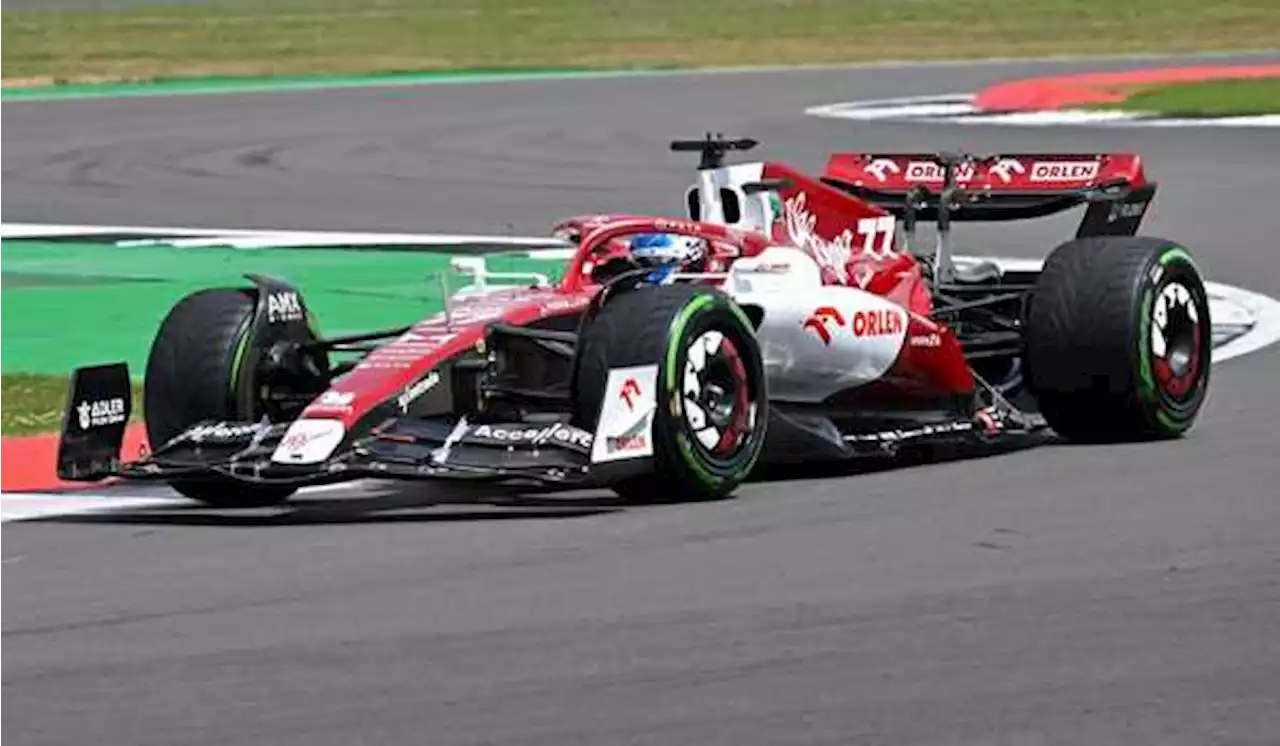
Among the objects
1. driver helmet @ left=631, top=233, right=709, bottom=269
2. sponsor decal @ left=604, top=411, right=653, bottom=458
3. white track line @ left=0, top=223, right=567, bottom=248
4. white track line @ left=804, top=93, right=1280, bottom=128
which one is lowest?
white track line @ left=804, top=93, right=1280, bottom=128

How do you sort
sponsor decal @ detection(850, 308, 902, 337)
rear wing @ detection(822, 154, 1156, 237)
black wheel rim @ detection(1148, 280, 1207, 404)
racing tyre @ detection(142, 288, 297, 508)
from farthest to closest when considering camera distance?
rear wing @ detection(822, 154, 1156, 237) → black wheel rim @ detection(1148, 280, 1207, 404) → sponsor decal @ detection(850, 308, 902, 337) → racing tyre @ detection(142, 288, 297, 508)

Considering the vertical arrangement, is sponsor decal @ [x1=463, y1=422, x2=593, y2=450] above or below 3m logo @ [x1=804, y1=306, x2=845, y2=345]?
below

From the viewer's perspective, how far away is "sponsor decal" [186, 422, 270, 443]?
10367 mm

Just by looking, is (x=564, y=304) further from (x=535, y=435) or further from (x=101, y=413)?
(x=101, y=413)

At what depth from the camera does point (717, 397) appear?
34.0 ft

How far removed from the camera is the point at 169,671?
24.6 feet

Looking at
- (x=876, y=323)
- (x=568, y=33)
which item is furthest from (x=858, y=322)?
(x=568, y=33)

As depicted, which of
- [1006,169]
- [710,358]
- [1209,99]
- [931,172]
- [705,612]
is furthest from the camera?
[1209,99]

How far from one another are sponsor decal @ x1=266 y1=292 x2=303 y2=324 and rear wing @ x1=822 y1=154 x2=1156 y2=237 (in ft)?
8.77

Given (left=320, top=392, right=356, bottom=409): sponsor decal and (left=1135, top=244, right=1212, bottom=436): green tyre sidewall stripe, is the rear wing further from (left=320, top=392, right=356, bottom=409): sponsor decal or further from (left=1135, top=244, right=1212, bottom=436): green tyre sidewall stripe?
(left=320, top=392, right=356, bottom=409): sponsor decal

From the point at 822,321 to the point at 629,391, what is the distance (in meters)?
1.24

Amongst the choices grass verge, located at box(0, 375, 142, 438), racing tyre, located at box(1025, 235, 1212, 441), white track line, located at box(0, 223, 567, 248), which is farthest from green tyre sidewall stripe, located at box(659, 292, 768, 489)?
white track line, located at box(0, 223, 567, 248)

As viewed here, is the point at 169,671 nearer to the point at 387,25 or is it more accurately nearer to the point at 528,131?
the point at 528,131

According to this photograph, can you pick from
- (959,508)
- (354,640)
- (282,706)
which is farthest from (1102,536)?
(282,706)
